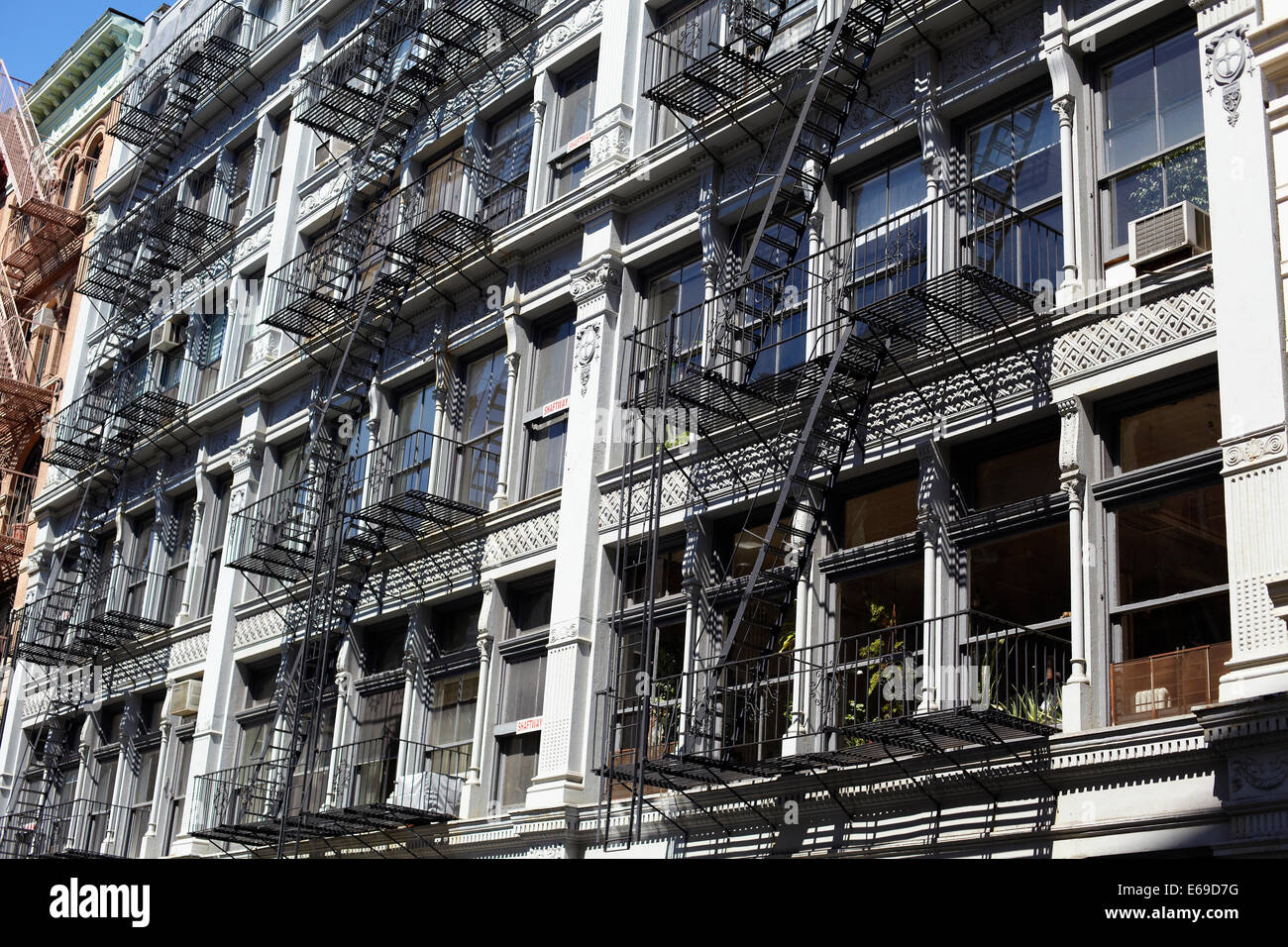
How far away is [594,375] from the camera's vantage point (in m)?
21.7

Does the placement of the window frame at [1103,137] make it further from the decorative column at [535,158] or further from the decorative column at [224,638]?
the decorative column at [224,638]

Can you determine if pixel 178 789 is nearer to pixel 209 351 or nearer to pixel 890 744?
pixel 209 351

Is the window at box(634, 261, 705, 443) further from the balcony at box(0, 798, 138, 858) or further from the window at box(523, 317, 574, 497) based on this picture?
the balcony at box(0, 798, 138, 858)

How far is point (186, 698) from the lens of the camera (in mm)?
28484

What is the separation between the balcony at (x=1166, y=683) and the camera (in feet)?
44.7

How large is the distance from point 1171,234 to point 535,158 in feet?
40.9

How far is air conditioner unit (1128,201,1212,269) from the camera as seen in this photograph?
14750 mm

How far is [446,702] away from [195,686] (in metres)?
7.72

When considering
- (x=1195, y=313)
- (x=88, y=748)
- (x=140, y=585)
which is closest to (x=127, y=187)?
(x=140, y=585)

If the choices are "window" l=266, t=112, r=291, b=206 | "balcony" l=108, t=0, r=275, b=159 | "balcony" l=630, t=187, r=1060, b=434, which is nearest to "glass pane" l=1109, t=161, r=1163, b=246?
"balcony" l=630, t=187, r=1060, b=434

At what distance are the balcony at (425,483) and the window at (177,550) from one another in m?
7.18

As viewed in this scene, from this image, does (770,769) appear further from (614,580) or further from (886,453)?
(614,580)

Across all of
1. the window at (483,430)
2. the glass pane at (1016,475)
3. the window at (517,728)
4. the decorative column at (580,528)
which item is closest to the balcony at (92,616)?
the window at (483,430)

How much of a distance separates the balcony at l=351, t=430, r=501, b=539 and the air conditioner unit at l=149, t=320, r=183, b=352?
10.5m
